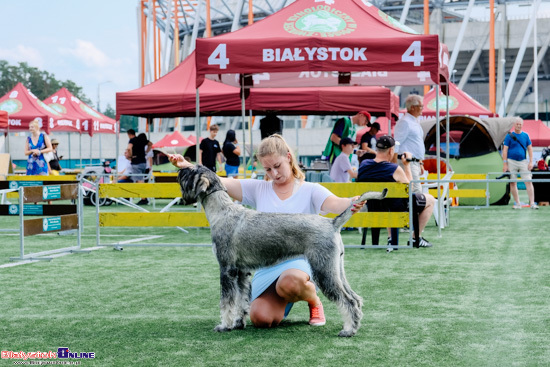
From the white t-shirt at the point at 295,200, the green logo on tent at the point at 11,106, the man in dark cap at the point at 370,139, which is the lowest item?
the white t-shirt at the point at 295,200

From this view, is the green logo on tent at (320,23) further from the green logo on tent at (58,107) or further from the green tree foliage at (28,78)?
the green tree foliage at (28,78)

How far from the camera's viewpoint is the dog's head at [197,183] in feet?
15.3

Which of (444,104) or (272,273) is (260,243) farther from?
(444,104)

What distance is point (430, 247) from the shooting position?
962cm

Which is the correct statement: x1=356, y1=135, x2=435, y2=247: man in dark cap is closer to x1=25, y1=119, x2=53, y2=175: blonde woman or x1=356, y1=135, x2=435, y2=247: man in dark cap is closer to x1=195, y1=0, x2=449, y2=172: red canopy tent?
x1=195, y1=0, x2=449, y2=172: red canopy tent

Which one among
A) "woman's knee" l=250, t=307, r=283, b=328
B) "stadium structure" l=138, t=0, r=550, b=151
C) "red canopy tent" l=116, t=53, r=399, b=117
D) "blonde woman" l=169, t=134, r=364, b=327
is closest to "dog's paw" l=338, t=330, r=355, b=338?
"blonde woman" l=169, t=134, r=364, b=327

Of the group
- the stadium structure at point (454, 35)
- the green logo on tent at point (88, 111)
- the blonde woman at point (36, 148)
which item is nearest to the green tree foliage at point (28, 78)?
the stadium structure at point (454, 35)

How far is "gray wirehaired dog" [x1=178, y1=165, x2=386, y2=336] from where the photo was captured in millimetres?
4477

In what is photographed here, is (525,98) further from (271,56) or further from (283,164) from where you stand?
(283,164)

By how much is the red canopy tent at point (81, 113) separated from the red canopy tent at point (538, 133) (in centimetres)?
1723

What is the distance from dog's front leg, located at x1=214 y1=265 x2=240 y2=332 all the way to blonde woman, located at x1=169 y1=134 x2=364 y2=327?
0.17 m

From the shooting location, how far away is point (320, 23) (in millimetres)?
9891

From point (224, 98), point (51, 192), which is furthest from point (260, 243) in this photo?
point (224, 98)

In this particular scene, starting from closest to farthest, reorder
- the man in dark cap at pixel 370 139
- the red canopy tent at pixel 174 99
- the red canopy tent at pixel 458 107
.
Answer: the red canopy tent at pixel 174 99, the man in dark cap at pixel 370 139, the red canopy tent at pixel 458 107
